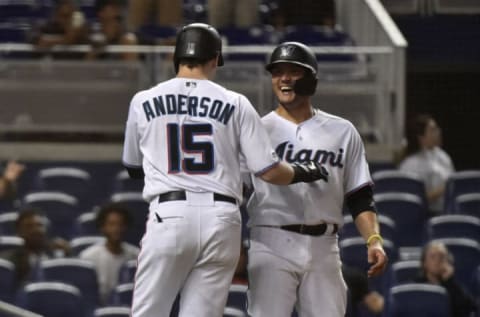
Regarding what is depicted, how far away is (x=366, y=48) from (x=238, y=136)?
681 cm

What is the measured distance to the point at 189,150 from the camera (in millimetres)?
6250

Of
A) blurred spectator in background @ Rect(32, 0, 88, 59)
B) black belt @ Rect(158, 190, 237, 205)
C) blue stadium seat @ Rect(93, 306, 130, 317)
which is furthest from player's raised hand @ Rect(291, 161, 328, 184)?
blurred spectator in background @ Rect(32, 0, 88, 59)

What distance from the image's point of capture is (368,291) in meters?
10.3

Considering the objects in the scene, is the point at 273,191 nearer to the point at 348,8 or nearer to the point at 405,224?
the point at 405,224

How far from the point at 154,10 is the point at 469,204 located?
14.5 ft

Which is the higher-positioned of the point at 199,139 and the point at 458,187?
the point at 199,139

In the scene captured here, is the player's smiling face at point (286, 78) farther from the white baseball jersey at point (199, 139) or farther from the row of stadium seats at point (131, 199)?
the row of stadium seats at point (131, 199)

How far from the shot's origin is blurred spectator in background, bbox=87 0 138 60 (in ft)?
43.1

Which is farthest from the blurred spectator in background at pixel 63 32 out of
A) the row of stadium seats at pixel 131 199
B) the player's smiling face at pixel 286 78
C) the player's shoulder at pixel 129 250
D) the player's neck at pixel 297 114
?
the player's smiling face at pixel 286 78

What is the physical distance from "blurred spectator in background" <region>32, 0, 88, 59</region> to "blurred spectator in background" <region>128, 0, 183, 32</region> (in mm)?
801

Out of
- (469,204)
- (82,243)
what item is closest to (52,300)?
(82,243)

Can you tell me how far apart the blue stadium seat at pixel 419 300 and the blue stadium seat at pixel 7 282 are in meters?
2.58

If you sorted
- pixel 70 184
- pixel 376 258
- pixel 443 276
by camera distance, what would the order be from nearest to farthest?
pixel 376 258, pixel 443 276, pixel 70 184

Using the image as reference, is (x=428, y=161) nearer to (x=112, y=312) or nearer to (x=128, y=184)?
(x=128, y=184)
